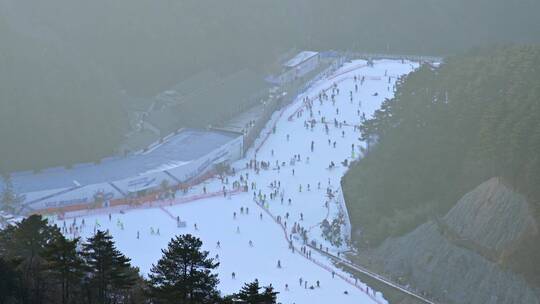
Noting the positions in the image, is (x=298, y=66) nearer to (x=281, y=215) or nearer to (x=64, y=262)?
(x=281, y=215)

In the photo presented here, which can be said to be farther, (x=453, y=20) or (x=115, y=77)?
(x=453, y=20)

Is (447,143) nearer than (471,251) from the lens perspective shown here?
No

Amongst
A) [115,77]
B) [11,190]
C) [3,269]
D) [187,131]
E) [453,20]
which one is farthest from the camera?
[453,20]

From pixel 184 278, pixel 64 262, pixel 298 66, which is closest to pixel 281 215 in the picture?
pixel 64 262

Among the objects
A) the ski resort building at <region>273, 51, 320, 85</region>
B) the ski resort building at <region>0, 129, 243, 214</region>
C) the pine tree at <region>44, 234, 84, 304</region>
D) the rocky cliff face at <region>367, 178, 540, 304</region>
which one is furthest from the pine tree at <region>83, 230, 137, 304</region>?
the ski resort building at <region>273, 51, 320, 85</region>

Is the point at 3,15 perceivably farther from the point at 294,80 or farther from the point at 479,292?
the point at 479,292

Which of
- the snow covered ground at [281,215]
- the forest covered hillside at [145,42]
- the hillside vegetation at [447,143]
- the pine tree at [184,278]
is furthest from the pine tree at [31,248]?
the forest covered hillside at [145,42]

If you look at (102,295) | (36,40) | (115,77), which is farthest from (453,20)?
(102,295)
